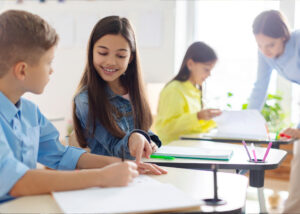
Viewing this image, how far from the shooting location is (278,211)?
10.8 feet

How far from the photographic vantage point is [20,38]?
107 cm

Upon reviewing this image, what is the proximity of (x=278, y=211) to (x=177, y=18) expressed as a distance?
7.12 ft

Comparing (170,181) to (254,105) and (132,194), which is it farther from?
(254,105)

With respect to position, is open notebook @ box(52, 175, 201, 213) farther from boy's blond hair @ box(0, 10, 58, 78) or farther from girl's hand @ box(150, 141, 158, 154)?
girl's hand @ box(150, 141, 158, 154)

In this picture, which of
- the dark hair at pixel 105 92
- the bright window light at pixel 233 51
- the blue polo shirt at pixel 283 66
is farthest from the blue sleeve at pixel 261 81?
the dark hair at pixel 105 92

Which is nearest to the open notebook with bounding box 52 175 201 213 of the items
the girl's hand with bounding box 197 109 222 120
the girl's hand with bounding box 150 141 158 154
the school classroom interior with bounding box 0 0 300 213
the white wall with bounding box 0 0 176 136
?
the girl's hand with bounding box 150 141 158 154

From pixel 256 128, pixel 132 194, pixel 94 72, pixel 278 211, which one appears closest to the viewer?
pixel 132 194

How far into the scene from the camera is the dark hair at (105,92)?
5.49ft

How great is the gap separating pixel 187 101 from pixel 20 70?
5.68 ft

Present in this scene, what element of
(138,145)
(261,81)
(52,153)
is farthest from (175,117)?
(52,153)

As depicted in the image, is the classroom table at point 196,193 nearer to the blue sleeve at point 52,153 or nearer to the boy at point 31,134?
the boy at point 31,134

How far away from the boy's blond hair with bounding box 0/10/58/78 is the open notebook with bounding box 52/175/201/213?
39 cm

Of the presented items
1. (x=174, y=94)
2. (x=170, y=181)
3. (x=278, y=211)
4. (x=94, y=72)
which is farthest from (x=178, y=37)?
(x=170, y=181)

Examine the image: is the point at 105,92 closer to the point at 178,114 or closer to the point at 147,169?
the point at 147,169
